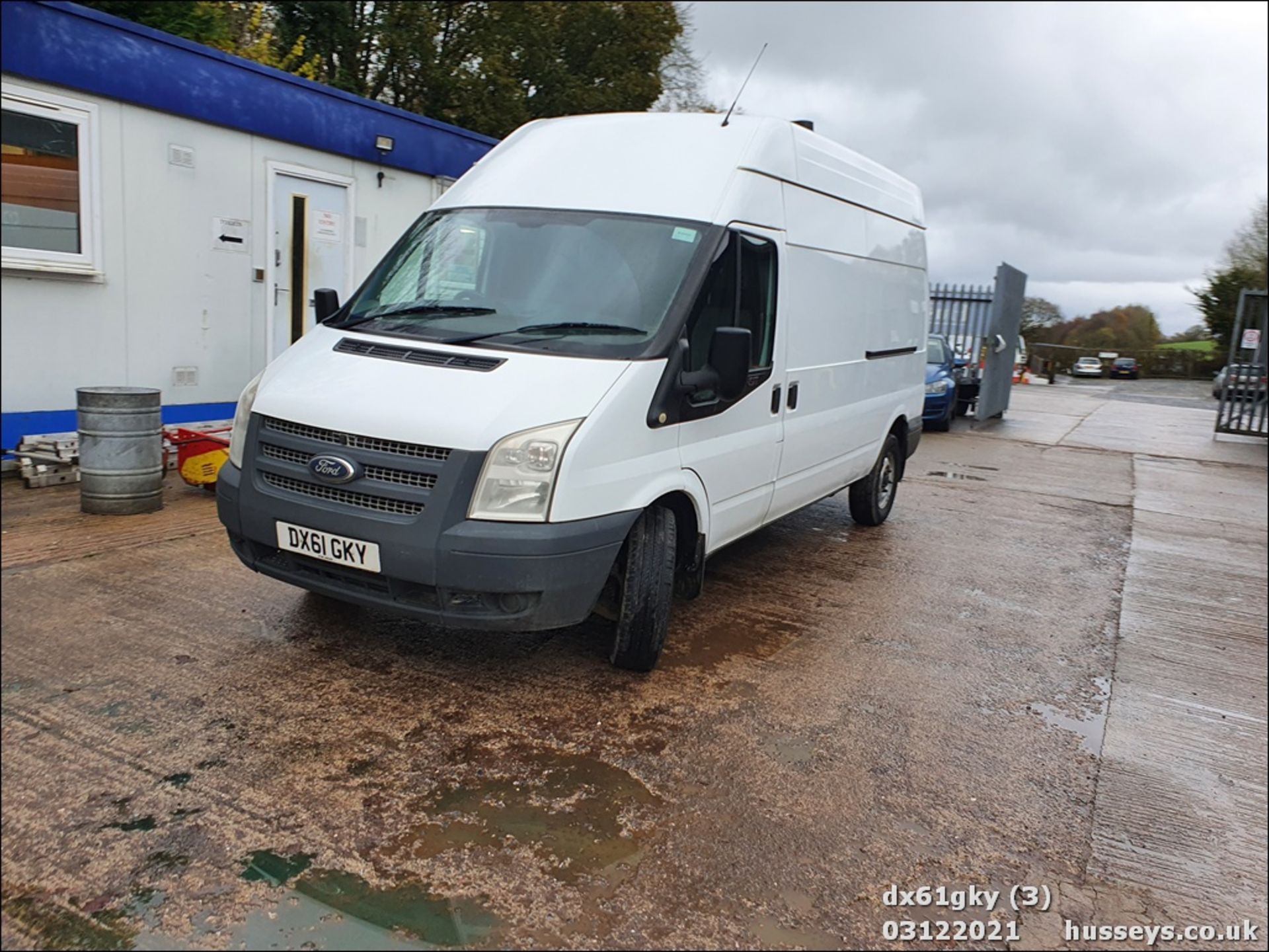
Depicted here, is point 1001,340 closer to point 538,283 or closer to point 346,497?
point 538,283

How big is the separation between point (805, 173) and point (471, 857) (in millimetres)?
4252

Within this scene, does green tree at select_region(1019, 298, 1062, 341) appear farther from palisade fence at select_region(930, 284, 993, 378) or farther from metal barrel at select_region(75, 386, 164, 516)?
metal barrel at select_region(75, 386, 164, 516)

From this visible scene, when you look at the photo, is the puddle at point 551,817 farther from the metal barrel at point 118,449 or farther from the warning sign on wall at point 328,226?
the warning sign on wall at point 328,226

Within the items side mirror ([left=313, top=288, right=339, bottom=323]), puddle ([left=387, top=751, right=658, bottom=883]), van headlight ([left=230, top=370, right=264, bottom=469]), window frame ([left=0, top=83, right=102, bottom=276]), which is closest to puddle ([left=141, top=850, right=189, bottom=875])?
puddle ([left=387, top=751, right=658, bottom=883])

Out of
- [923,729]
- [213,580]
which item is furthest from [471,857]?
[213,580]

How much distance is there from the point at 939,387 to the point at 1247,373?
6.57 meters

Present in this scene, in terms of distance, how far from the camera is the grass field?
130ft

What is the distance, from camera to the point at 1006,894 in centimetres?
309

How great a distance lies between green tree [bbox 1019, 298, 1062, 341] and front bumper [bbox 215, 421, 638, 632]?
1649 inches

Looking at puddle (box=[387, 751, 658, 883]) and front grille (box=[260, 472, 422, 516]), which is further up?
front grille (box=[260, 472, 422, 516])

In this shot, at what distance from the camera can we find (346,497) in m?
3.85

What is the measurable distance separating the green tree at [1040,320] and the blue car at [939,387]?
27417 millimetres

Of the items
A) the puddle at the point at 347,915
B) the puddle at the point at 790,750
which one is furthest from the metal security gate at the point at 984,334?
the puddle at the point at 347,915

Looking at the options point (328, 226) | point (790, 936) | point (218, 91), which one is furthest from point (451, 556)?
point (328, 226)
